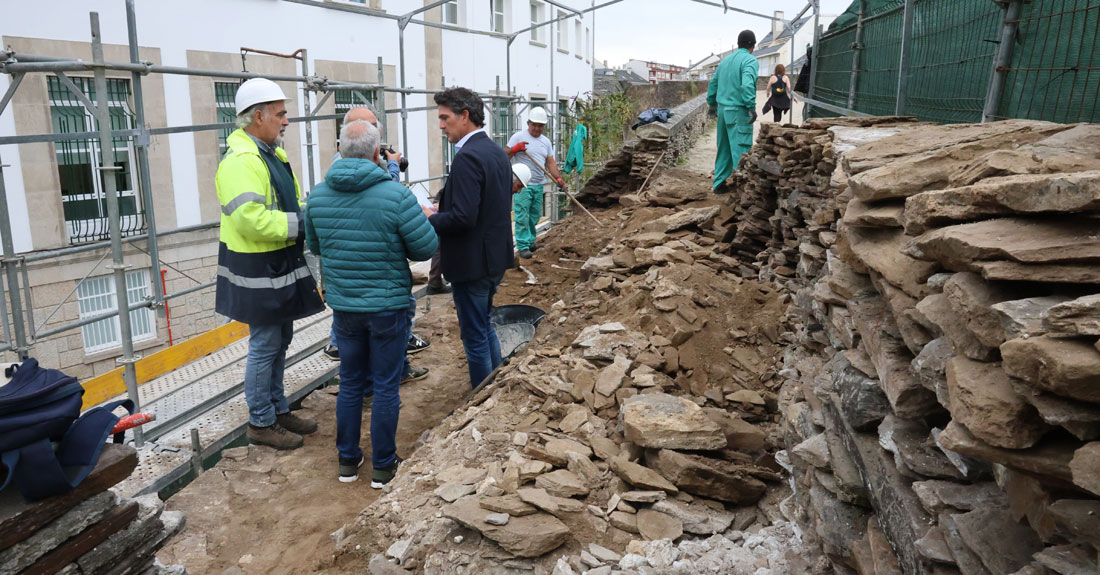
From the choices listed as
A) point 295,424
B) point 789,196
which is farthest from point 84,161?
point 789,196

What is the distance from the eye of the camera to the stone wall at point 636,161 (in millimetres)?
12336

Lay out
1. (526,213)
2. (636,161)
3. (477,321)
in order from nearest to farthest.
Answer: (477,321) < (526,213) < (636,161)

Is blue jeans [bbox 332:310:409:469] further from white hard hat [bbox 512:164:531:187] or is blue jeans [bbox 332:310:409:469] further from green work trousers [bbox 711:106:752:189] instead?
green work trousers [bbox 711:106:752:189]

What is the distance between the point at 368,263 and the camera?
407 centimetres

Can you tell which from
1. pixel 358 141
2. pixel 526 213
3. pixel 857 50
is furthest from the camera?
pixel 526 213

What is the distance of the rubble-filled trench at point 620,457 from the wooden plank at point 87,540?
982 millimetres

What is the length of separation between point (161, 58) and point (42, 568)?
29.1 ft

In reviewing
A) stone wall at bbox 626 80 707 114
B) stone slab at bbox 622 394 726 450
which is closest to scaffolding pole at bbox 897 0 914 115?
stone slab at bbox 622 394 726 450

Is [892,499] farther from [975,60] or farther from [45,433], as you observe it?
[975,60]

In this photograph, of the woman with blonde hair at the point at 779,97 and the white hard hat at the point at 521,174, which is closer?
the white hard hat at the point at 521,174

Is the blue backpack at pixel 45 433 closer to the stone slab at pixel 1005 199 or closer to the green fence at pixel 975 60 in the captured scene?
the stone slab at pixel 1005 199

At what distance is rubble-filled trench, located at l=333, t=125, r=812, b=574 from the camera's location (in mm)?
2971

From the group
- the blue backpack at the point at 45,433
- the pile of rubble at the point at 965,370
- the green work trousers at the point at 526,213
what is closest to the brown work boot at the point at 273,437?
the blue backpack at the point at 45,433

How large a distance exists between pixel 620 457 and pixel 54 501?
218 cm
